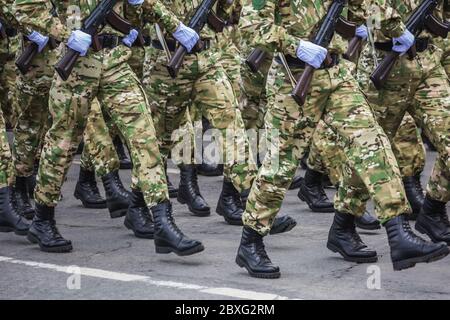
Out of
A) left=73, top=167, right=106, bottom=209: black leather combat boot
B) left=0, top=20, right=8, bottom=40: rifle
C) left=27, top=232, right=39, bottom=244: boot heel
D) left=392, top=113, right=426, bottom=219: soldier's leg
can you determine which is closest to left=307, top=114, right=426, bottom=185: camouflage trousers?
left=392, top=113, right=426, bottom=219: soldier's leg

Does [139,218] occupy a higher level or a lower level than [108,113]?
lower

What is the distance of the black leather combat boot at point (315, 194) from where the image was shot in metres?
8.66

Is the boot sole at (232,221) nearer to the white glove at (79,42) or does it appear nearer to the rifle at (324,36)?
the white glove at (79,42)

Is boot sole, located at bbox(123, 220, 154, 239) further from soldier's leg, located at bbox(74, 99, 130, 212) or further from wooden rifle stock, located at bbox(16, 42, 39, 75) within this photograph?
wooden rifle stock, located at bbox(16, 42, 39, 75)

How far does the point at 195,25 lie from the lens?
8.10m

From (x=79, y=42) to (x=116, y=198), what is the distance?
6.05 feet

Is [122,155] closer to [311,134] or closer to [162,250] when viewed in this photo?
[162,250]

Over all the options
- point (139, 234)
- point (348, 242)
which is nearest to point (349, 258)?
point (348, 242)

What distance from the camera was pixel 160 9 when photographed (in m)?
7.54

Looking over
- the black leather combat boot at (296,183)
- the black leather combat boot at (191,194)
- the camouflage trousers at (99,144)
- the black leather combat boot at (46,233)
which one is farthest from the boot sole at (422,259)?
the black leather combat boot at (296,183)

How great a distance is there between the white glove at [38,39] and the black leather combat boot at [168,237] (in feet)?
5.68

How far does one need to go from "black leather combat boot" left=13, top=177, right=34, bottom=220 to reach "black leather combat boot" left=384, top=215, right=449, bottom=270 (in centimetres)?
325
